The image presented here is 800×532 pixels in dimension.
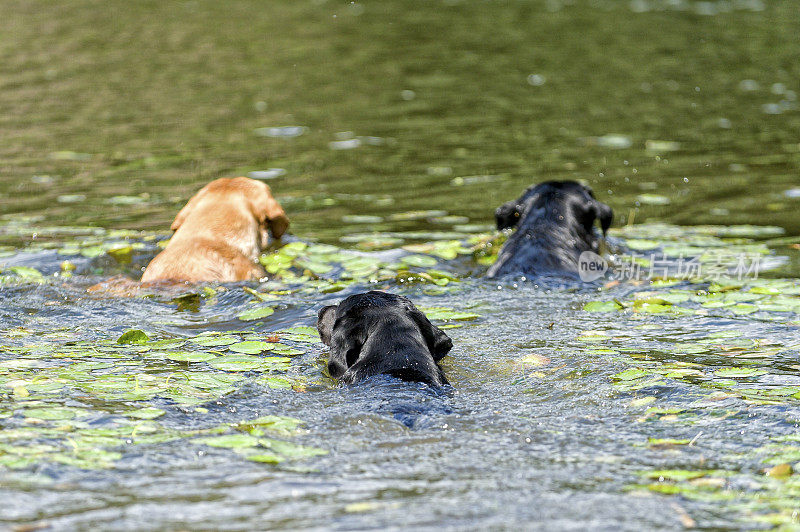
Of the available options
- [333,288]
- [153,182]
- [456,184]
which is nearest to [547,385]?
[333,288]

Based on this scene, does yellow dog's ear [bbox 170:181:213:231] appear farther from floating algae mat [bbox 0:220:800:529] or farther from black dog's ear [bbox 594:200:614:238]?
black dog's ear [bbox 594:200:614:238]

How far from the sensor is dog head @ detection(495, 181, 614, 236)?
9539 millimetres

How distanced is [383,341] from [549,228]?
3605 mm

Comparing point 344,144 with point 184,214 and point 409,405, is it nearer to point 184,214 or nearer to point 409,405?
point 184,214

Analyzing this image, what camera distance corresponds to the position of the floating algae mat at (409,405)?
4281mm

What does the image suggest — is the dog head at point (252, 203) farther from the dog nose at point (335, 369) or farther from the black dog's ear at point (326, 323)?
the dog nose at point (335, 369)

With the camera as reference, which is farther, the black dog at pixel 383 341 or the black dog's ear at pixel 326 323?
the black dog's ear at pixel 326 323

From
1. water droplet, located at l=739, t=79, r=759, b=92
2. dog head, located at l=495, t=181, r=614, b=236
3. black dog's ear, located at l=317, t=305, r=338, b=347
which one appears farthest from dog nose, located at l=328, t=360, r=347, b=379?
water droplet, located at l=739, t=79, r=759, b=92

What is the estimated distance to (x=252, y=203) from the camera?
32.0 ft

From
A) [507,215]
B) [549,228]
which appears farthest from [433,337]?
[507,215]

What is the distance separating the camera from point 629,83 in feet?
63.4

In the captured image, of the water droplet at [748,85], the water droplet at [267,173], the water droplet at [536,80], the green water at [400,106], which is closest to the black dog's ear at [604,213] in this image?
the green water at [400,106]

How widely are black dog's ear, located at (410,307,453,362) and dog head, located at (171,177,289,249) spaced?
374cm

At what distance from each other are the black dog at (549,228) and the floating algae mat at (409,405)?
38cm
